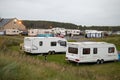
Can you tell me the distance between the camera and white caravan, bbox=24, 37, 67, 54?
27.2m

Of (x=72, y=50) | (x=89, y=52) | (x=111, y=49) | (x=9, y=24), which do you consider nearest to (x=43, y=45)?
(x=72, y=50)

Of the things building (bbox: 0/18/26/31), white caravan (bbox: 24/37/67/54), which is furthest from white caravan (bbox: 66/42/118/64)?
building (bbox: 0/18/26/31)

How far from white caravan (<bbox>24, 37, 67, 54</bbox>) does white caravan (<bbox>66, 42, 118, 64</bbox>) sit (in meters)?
5.74

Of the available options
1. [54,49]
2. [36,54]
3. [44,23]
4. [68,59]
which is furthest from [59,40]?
[44,23]

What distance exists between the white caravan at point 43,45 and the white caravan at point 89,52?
5741mm

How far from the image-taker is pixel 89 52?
70.6 ft

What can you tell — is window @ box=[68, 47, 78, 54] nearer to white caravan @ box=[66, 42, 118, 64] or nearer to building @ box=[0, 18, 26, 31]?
white caravan @ box=[66, 42, 118, 64]

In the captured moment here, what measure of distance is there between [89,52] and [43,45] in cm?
771

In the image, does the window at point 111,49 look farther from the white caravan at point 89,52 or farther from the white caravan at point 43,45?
the white caravan at point 43,45

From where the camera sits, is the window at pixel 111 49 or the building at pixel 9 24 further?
the building at pixel 9 24

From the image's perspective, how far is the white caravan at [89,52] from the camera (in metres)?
21.1

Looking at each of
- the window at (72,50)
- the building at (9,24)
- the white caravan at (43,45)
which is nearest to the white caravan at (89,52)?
the window at (72,50)

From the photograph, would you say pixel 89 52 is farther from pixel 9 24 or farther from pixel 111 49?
pixel 9 24

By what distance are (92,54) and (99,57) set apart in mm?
1016
